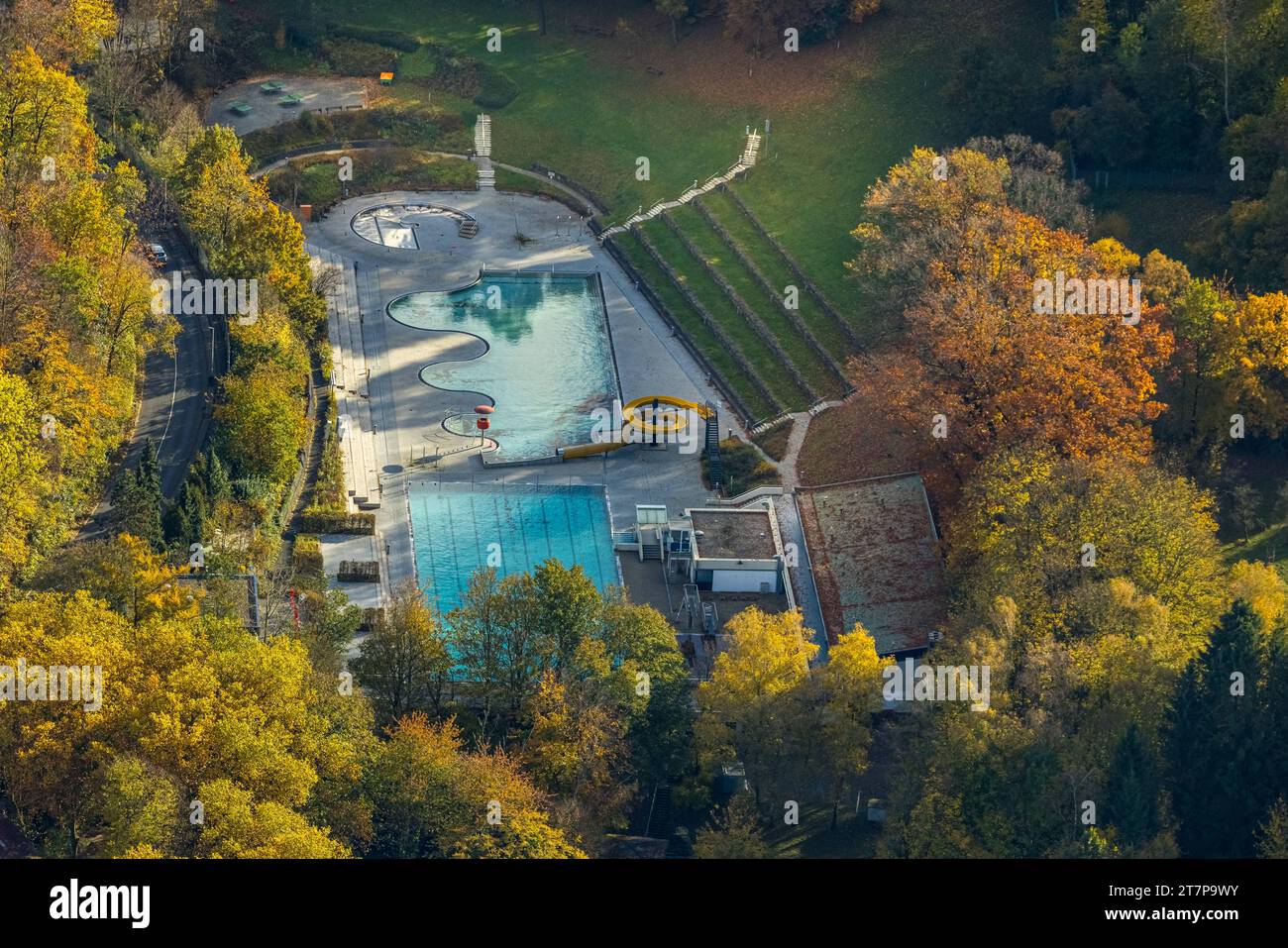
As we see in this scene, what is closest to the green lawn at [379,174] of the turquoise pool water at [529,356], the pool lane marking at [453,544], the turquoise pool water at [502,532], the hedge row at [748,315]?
the turquoise pool water at [529,356]

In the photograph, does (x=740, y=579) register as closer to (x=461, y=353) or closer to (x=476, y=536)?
(x=476, y=536)

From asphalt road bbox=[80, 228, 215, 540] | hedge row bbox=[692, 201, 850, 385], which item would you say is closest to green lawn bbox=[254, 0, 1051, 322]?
hedge row bbox=[692, 201, 850, 385]

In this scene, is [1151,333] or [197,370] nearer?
[1151,333]

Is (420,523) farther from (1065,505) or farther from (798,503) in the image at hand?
(1065,505)

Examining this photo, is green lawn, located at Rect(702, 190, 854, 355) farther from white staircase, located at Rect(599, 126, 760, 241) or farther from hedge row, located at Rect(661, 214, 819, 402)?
hedge row, located at Rect(661, 214, 819, 402)

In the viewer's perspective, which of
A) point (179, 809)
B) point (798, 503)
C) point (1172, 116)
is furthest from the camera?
point (1172, 116)

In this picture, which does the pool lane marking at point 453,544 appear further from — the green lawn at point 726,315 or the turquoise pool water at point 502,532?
the green lawn at point 726,315

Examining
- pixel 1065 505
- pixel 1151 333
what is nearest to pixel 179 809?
pixel 1065 505
